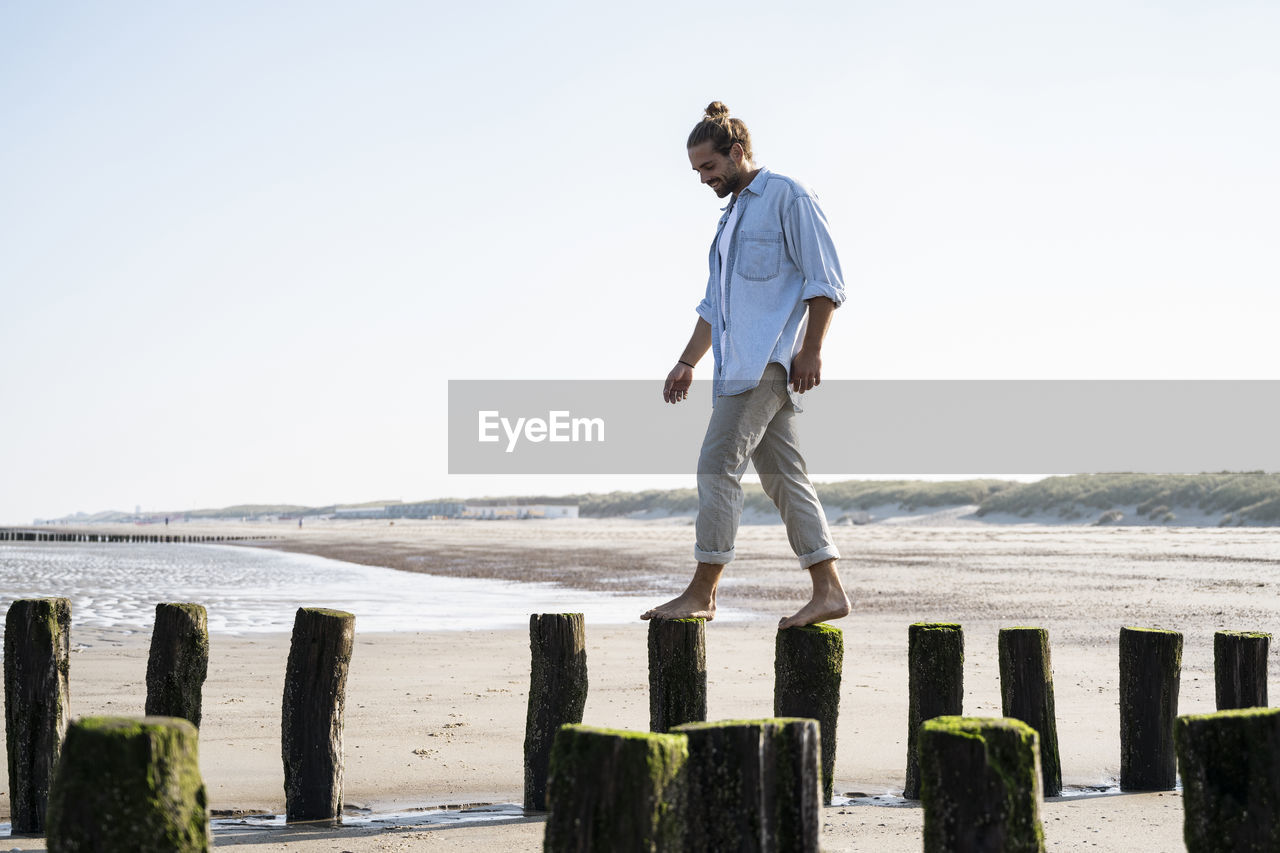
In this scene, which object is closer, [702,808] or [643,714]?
[702,808]

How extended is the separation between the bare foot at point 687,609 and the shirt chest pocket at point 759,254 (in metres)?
1.43

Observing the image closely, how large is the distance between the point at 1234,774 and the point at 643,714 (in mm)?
4589

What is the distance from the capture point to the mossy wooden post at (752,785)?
251 centimetres

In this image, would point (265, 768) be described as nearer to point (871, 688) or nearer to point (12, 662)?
point (12, 662)

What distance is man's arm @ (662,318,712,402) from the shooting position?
549 centimetres

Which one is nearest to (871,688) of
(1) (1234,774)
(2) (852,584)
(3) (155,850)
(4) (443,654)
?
(4) (443,654)

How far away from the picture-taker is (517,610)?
1471 cm

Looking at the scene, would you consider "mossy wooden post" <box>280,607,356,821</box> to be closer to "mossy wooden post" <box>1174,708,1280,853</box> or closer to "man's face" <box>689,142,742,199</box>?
"man's face" <box>689,142,742,199</box>

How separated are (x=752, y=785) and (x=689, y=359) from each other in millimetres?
3213

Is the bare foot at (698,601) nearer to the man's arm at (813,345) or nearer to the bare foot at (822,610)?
the bare foot at (822,610)

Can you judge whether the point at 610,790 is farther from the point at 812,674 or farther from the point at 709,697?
the point at 709,697

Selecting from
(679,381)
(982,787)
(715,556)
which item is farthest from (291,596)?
(982,787)

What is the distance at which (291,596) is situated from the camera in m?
17.3

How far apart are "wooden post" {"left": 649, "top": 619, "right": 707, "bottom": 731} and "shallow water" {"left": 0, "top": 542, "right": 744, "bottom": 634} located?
6.97m
